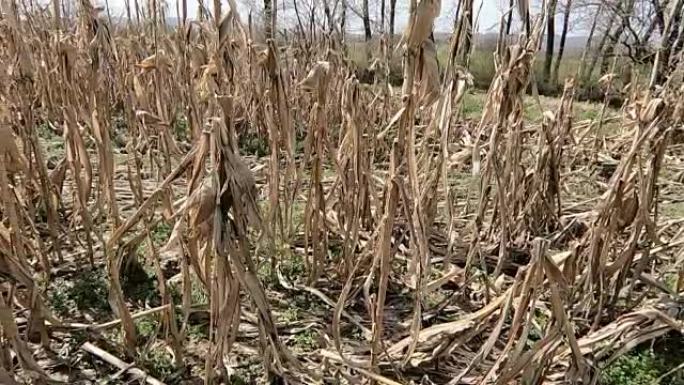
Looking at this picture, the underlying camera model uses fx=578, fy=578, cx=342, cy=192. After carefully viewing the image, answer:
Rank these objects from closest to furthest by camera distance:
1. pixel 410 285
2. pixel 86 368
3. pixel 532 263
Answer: pixel 532 263 < pixel 86 368 < pixel 410 285

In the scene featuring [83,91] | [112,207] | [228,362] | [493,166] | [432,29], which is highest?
[432,29]

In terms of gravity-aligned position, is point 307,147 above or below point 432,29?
below

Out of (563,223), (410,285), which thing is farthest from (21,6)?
(563,223)

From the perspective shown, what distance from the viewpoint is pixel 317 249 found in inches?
61.7

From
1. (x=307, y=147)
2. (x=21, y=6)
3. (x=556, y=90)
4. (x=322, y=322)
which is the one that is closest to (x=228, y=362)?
(x=322, y=322)

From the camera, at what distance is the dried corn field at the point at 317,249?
0.96 m

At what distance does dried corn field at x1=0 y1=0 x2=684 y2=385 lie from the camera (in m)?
0.96

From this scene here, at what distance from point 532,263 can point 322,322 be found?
680 millimetres

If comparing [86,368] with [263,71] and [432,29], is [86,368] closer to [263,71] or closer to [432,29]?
[263,71]

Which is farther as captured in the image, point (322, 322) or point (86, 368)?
point (322, 322)

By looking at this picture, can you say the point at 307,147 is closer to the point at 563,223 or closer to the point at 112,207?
the point at 112,207

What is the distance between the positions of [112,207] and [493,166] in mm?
901

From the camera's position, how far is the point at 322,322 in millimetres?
1445

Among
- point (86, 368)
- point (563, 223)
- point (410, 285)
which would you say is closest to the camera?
point (86, 368)
